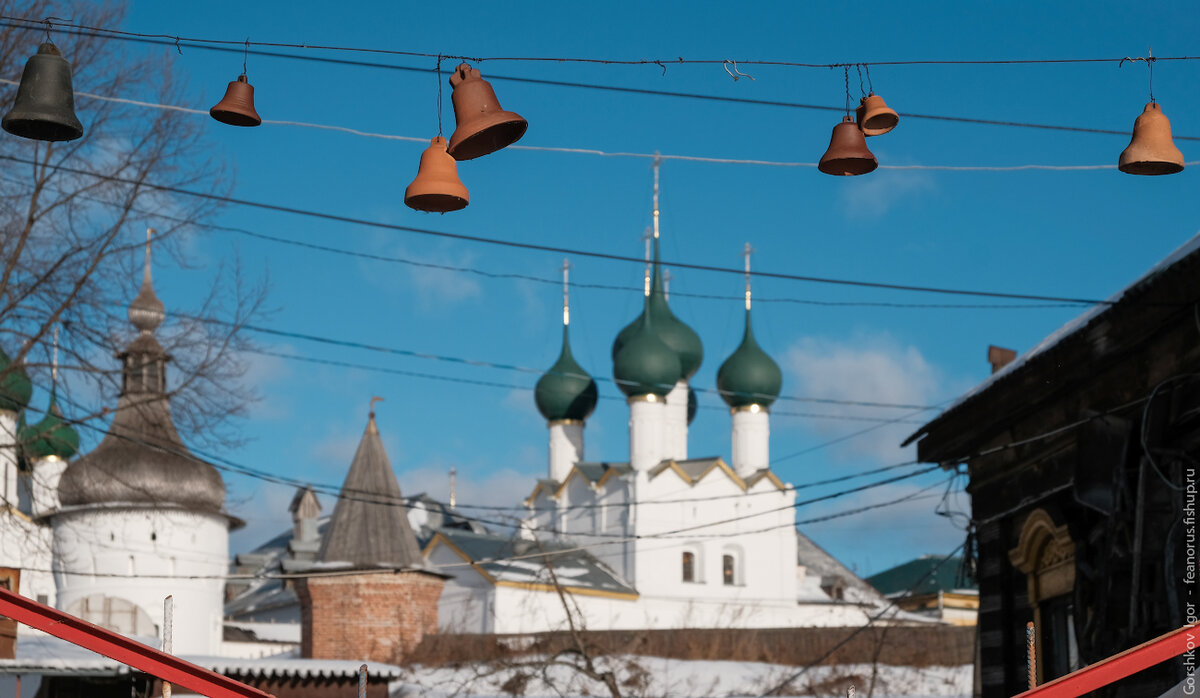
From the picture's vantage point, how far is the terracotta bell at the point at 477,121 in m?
7.20

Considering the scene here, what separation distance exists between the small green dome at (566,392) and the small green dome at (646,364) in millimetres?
2524

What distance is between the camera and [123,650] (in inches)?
227

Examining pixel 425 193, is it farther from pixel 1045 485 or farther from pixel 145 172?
pixel 145 172

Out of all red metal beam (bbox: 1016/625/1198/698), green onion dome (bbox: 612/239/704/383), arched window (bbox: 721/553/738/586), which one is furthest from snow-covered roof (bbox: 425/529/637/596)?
red metal beam (bbox: 1016/625/1198/698)

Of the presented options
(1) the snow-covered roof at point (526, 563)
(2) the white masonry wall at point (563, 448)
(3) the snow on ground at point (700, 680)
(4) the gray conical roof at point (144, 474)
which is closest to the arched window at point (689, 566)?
(1) the snow-covered roof at point (526, 563)

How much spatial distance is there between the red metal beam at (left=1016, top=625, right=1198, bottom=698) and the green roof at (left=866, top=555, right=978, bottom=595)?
59.1 metres

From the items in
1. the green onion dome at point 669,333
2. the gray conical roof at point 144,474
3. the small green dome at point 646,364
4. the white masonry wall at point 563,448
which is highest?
the green onion dome at point 669,333

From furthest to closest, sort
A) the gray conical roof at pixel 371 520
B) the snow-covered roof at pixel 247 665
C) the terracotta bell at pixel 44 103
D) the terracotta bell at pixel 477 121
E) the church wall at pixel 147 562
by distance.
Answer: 1. the church wall at pixel 147 562
2. the gray conical roof at pixel 371 520
3. the snow-covered roof at pixel 247 665
4. the terracotta bell at pixel 44 103
5. the terracotta bell at pixel 477 121

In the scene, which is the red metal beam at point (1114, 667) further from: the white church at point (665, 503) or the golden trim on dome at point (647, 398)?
the golden trim on dome at point (647, 398)

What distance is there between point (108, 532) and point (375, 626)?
34.6 feet

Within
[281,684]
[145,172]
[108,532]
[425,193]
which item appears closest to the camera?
[425,193]

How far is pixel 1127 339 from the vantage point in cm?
1084

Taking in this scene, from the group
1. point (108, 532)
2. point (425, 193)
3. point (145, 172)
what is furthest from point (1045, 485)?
point (108, 532)

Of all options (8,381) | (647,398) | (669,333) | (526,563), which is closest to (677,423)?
(647,398)
